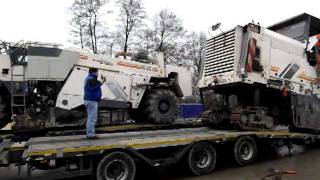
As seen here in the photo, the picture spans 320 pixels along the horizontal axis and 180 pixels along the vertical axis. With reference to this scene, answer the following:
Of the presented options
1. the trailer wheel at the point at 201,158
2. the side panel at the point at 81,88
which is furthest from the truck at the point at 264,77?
the side panel at the point at 81,88

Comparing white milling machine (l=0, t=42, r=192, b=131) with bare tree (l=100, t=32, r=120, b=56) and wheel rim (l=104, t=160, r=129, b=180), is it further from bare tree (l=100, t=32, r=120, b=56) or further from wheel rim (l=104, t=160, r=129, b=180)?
bare tree (l=100, t=32, r=120, b=56)

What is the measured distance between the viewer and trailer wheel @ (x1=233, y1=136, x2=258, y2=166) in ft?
30.4

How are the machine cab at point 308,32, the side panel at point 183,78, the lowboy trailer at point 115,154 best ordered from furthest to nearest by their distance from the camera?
the side panel at point 183,78, the machine cab at point 308,32, the lowboy trailer at point 115,154

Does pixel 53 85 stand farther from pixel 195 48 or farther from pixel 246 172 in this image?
pixel 195 48

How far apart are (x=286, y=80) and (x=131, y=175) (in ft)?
20.1

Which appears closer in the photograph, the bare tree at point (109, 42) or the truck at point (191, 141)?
the truck at point (191, 141)

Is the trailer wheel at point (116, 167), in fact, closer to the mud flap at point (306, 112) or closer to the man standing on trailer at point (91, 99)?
the man standing on trailer at point (91, 99)

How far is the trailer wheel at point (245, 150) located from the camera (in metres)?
9.26

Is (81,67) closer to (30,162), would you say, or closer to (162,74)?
(162,74)

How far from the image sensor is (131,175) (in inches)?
281

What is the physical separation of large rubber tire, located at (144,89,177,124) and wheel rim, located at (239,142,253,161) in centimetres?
341

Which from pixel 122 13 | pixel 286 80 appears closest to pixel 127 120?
pixel 286 80

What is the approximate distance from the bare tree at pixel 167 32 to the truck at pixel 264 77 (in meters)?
25.2

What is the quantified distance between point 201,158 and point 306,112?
4.64m
